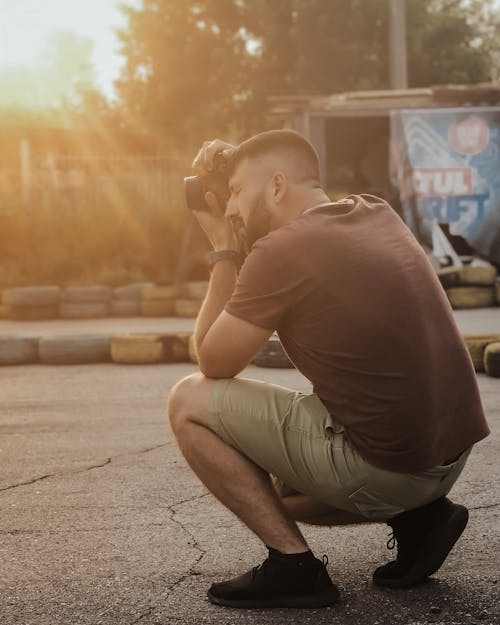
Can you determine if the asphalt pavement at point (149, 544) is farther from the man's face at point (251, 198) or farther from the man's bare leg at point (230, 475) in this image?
the man's face at point (251, 198)

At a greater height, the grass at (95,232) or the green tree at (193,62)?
the green tree at (193,62)

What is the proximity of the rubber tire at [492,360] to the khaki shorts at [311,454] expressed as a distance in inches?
148

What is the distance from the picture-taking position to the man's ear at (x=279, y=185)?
2.61m

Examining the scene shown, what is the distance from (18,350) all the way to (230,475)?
5516 millimetres

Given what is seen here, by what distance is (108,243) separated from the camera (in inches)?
539

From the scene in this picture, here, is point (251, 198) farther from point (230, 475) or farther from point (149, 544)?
point (149, 544)

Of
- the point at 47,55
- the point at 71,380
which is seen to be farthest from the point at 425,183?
the point at 47,55

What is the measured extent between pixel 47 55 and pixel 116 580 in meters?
53.4

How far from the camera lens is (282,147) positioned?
8.59 feet

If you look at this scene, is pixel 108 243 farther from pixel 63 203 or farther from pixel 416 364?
pixel 416 364

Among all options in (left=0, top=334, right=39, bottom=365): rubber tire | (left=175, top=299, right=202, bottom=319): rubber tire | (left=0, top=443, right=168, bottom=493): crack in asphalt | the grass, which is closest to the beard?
(left=0, top=443, right=168, bottom=493): crack in asphalt

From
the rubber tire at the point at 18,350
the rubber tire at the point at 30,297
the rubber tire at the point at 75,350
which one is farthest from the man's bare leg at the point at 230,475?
the rubber tire at the point at 30,297

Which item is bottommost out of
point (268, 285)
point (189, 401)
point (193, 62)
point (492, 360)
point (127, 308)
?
point (127, 308)

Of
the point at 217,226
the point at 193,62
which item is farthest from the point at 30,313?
the point at 193,62
